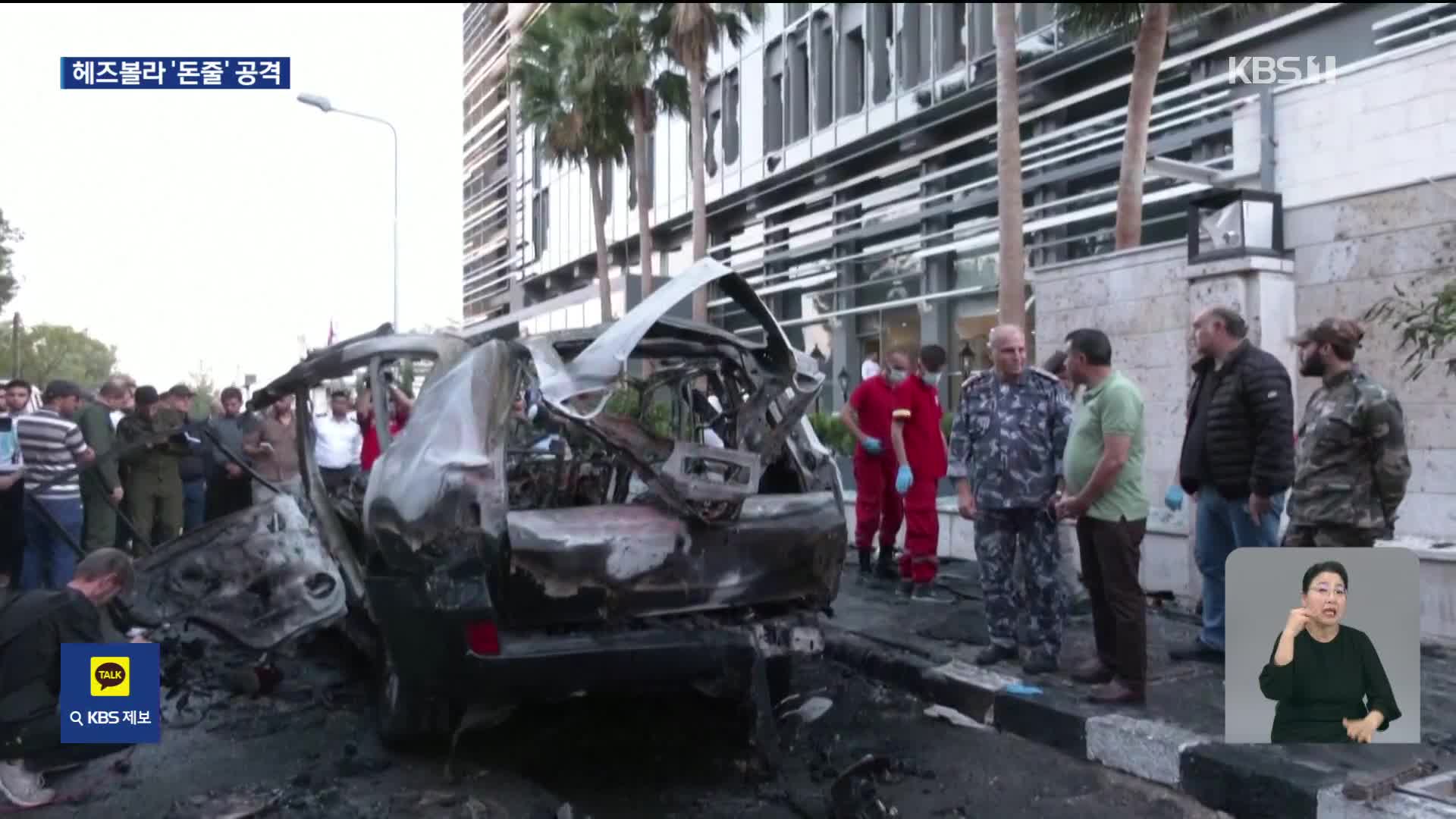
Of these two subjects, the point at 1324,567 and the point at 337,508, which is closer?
the point at 1324,567

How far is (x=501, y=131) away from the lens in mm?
46969

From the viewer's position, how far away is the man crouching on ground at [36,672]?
3.92 m

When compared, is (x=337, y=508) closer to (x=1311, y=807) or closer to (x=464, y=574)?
(x=464, y=574)

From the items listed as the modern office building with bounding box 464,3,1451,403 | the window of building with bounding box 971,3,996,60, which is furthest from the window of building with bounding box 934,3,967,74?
the window of building with bounding box 971,3,996,60

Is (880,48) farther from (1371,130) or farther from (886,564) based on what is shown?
(886,564)

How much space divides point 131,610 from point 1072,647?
4698mm

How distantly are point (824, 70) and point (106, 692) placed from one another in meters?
20.9

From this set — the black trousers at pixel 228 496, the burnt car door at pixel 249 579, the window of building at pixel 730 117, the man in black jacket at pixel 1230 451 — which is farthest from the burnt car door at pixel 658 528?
the window of building at pixel 730 117

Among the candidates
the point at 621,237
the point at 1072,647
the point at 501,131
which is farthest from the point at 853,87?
the point at 501,131

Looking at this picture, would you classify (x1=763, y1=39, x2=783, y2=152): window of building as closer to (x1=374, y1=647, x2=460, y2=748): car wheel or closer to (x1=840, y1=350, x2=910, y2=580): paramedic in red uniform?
(x1=840, y1=350, x2=910, y2=580): paramedic in red uniform

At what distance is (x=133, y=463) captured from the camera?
8031mm

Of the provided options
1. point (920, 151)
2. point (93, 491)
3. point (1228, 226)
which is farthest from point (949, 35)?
point (93, 491)

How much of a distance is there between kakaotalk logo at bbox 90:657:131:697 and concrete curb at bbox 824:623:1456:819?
11.4 ft

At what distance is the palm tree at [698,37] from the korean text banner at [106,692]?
52.6 feet
